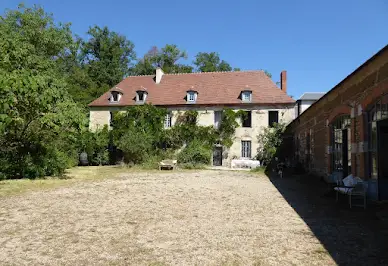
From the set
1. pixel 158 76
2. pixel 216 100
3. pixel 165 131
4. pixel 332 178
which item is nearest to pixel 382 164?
pixel 332 178

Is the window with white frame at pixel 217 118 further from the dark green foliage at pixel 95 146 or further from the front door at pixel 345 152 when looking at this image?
the front door at pixel 345 152

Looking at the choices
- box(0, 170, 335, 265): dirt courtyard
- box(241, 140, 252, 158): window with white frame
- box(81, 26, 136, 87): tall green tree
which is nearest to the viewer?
box(0, 170, 335, 265): dirt courtyard

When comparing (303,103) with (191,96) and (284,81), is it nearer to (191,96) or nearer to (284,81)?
(284,81)

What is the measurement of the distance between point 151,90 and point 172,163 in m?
9.40

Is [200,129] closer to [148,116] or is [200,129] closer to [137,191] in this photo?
[148,116]

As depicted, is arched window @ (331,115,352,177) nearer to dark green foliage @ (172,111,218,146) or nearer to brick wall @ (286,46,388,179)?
brick wall @ (286,46,388,179)

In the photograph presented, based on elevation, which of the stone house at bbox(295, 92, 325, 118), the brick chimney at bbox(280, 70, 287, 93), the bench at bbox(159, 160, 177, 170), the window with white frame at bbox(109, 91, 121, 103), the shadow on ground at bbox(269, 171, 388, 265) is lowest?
the shadow on ground at bbox(269, 171, 388, 265)

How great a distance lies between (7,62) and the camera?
40.9 feet

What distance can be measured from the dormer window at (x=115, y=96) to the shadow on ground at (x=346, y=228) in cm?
2112

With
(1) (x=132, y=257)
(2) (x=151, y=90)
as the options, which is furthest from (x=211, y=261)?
(2) (x=151, y=90)

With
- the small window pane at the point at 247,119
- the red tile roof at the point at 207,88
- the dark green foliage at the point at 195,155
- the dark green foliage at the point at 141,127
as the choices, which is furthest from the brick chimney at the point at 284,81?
the dark green foliage at the point at 141,127

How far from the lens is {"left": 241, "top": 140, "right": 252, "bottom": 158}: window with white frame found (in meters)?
23.7

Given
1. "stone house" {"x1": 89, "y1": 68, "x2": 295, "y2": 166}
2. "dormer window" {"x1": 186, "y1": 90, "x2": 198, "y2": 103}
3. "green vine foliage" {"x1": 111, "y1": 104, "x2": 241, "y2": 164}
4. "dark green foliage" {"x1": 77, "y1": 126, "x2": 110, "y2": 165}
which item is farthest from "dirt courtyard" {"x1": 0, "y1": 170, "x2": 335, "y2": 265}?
"dormer window" {"x1": 186, "y1": 90, "x2": 198, "y2": 103}

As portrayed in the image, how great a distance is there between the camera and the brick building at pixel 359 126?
25.1 feet
